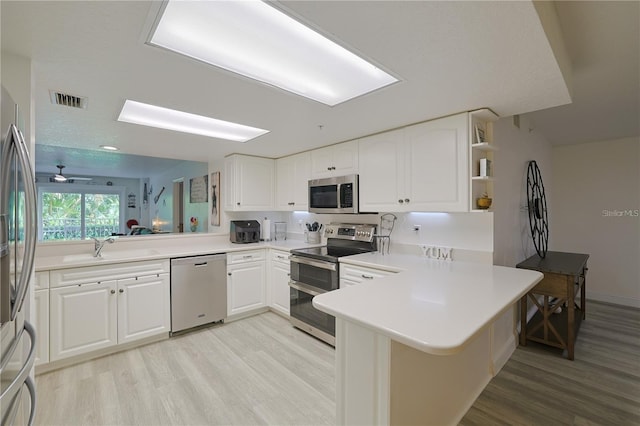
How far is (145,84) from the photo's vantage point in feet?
5.77

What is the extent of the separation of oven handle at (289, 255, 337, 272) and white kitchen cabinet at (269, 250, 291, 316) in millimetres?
221

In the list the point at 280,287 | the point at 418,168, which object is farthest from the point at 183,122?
the point at 418,168

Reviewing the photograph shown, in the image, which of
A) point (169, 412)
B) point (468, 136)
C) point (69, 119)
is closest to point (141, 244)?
point (69, 119)

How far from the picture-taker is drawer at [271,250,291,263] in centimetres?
350

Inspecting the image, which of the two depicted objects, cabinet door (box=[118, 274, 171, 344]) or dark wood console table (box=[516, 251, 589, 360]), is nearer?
dark wood console table (box=[516, 251, 589, 360])

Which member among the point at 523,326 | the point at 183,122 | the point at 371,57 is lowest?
the point at 523,326

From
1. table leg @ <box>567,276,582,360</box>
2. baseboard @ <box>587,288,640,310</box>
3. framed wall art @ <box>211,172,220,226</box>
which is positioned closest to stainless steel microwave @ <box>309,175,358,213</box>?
framed wall art @ <box>211,172,220,226</box>

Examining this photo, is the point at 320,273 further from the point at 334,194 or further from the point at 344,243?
the point at 334,194

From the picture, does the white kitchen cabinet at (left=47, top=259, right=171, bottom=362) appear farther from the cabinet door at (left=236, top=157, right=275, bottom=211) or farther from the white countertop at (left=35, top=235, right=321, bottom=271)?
the cabinet door at (left=236, top=157, right=275, bottom=211)

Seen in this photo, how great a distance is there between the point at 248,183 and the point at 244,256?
1.06 m

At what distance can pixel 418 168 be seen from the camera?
2.54m

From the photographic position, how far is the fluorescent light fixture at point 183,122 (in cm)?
244

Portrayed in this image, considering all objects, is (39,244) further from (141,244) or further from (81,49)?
(81,49)

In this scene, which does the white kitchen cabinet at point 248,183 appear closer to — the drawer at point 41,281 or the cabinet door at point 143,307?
the cabinet door at point 143,307
